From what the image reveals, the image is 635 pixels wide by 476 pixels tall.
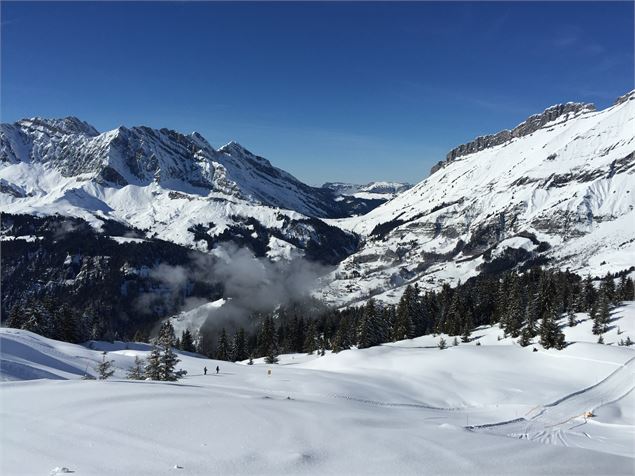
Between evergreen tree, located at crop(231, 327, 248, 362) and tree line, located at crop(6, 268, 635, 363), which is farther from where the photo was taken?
evergreen tree, located at crop(231, 327, 248, 362)

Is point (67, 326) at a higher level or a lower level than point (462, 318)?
lower

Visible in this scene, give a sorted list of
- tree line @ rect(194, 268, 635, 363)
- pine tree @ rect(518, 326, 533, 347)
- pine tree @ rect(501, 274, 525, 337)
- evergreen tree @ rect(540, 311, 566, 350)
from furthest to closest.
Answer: tree line @ rect(194, 268, 635, 363) < pine tree @ rect(501, 274, 525, 337) < pine tree @ rect(518, 326, 533, 347) < evergreen tree @ rect(540, 311, 566, 350)

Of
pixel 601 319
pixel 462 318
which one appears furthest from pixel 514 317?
pixel 462 318

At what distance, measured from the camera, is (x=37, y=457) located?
10.9 m

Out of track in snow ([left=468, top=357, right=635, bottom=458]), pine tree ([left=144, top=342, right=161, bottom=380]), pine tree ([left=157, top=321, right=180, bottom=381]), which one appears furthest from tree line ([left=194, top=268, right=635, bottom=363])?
pine tree ([left=144, top=342, right=161, bottom=380])

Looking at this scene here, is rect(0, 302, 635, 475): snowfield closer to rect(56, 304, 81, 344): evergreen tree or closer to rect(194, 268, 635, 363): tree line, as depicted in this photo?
rect(194, 268, 635, 363): tree line

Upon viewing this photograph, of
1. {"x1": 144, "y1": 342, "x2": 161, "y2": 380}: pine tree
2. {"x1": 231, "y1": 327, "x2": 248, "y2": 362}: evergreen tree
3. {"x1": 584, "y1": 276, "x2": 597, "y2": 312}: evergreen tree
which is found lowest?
{"x1": 231, "y1": 327, "x2": 248, "y2": 362}: evergreen tree

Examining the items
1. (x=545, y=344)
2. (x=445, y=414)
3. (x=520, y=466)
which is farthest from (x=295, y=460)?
(x=545, y=344)

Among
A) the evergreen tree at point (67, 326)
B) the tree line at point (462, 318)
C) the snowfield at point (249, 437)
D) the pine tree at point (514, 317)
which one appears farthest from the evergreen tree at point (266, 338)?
the snowfield at point (249, 437)

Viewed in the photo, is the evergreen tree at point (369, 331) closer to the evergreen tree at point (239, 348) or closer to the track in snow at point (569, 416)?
the evergreen tree at point (239, 348)

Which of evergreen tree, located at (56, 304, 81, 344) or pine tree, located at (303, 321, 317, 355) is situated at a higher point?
evergreen tree, located at (56, 304, 81, 344)

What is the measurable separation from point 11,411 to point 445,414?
27.8 meters

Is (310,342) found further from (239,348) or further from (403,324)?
(403,324)

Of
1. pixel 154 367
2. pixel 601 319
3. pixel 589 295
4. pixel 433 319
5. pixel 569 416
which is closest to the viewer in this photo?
pixel 569 416
